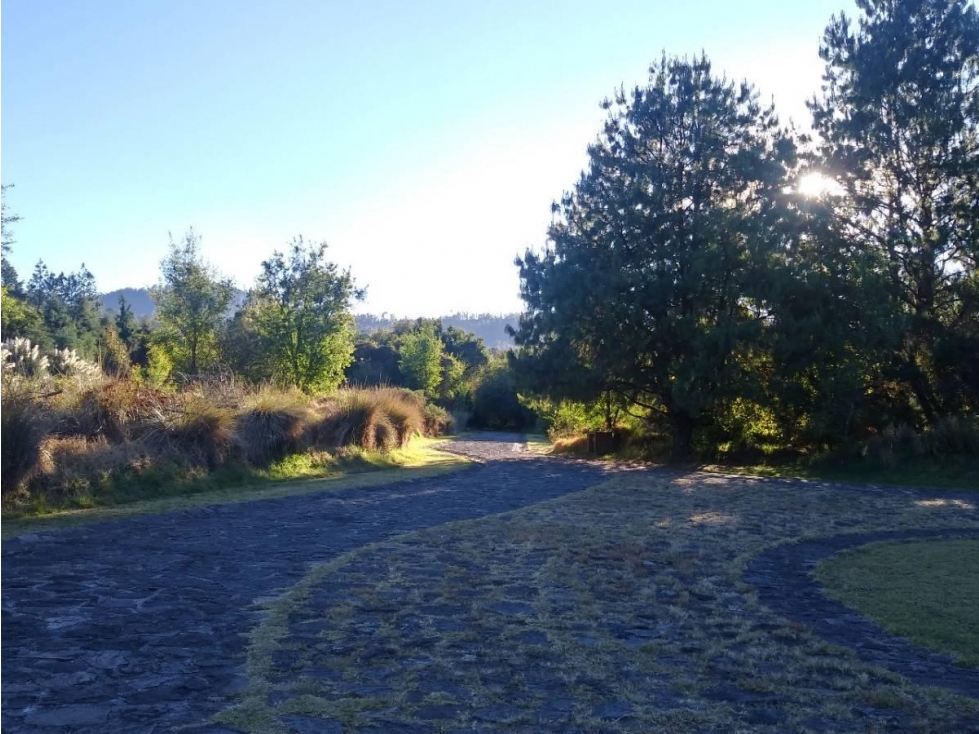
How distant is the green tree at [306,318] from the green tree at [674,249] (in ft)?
30.3

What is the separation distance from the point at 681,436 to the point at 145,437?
17.3 m

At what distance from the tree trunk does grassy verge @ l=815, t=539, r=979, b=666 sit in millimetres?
16271

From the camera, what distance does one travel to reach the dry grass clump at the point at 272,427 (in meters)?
18.0

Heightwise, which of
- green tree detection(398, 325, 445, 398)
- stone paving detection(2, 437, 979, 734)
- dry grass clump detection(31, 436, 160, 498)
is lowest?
→ stone paving detection(2, 437, 979, 734)

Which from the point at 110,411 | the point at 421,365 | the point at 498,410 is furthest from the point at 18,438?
the point at 498,410

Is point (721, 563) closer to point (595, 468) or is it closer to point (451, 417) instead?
point (595, 468)

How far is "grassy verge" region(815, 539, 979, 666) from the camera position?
6.09 m

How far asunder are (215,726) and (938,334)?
78.9 ft

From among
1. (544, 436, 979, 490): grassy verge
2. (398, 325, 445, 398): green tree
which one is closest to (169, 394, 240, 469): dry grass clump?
(544, 436, 979, 490): grassy verge

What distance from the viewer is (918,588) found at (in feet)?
25.3

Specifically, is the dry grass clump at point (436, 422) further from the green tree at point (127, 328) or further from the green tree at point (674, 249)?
the green tree at point (674, 249)

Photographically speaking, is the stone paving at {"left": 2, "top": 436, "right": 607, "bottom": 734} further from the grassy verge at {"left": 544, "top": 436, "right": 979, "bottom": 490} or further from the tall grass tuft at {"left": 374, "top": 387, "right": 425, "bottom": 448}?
the grassy verge at {"left": 544, "top": 436, "right": 979, "bottom": 490}

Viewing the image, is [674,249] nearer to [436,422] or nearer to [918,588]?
[918,588]

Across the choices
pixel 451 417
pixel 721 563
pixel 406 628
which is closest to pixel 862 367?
pixel 721 563
